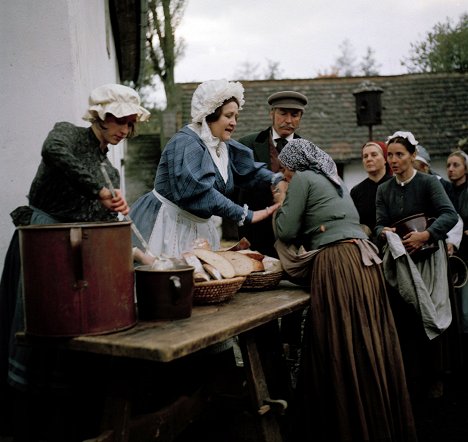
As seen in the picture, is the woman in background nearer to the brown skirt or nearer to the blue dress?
the brown skirt

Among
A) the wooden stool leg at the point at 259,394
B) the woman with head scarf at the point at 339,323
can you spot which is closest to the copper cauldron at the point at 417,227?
the woman with head scarf at the point at 339,323

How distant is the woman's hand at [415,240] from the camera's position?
404 cm

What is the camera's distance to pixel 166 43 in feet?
60.8

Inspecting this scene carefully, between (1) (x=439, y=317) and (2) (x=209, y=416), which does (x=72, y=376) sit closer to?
(2) (x=209, y=416)

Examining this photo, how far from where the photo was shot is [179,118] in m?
15.7

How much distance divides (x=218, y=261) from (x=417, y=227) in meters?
2.05

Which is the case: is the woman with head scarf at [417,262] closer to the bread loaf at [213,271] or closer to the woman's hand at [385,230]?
the woman's hand at [385,230]

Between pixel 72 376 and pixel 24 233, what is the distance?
85 centimetres

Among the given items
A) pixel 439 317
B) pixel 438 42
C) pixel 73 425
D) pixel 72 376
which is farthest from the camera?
pixel 438 42

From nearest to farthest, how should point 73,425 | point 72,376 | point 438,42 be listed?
point 72,376 → point 73,425 → point 438,42

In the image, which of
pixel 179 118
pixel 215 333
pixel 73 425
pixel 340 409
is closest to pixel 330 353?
pixel 340 409

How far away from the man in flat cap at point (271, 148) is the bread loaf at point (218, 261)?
1.71 meters

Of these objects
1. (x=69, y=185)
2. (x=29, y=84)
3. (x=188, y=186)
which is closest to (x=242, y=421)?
(x=188, y=186)

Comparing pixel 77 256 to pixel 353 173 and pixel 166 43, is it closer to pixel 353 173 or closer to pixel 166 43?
pixel 353 173
